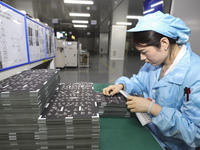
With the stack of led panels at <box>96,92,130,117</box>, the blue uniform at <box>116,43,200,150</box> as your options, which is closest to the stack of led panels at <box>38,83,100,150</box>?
the stack of led panels at <box>96,92,130,117</box>

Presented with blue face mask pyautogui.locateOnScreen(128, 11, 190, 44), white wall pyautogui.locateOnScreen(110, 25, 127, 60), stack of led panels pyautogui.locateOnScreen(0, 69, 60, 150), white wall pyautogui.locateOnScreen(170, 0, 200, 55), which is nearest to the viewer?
stack of led panels pyautogui.locateOnScreen(0, 69, 60, 150)

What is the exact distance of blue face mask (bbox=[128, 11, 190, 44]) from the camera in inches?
31.9

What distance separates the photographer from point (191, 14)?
5.70ft

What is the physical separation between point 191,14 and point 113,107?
1.83m

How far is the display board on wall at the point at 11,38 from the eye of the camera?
2.92 ft

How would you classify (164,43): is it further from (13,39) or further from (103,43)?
(103,43)

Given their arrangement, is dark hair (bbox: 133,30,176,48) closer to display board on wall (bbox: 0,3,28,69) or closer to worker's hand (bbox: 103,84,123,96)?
worker's hand (bbox: 103,84,123,96)

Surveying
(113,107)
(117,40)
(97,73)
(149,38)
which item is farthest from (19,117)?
(117,40)

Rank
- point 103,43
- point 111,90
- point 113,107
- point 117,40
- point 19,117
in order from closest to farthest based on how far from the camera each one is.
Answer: point 19,117 < point 113,107 < point 111,90 < point 117,40 < point 103,43

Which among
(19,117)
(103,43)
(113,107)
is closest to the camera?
(19,117)

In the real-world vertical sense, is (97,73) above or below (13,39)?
below

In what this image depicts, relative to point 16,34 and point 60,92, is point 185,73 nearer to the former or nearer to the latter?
point 60,92

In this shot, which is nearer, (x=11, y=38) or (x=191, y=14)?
(x=11, y=38)

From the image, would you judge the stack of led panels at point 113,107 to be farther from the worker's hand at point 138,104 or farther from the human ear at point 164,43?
the human ear at point 164,43
